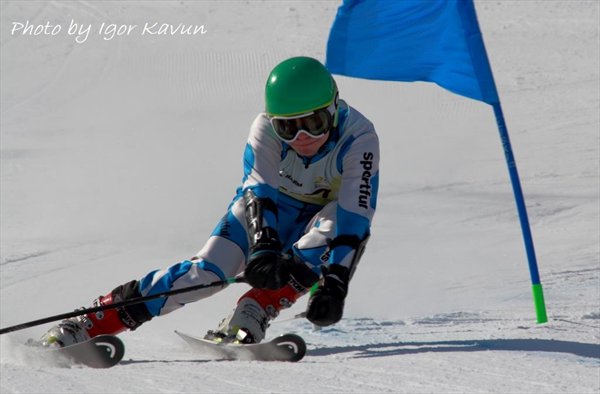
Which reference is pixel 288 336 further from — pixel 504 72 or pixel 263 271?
pixel 504 72

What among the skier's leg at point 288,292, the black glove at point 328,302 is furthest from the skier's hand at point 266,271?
the skier's leg at point 288,292

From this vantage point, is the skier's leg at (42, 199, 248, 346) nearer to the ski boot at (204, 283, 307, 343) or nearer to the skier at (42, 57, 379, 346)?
the skier at (42, 57, 379, 346)

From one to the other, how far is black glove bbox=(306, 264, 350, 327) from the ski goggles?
0.71m

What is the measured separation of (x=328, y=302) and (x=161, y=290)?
0.94m

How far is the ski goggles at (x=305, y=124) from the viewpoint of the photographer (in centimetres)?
530

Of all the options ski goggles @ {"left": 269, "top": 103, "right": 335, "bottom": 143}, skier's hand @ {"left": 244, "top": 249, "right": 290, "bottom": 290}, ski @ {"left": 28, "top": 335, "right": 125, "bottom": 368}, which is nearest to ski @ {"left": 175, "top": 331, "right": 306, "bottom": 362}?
skier's hand @ {"left": 244, "top": 249, "right": 290, "bottom": 290}

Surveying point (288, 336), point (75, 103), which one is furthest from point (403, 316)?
point (75, 103)

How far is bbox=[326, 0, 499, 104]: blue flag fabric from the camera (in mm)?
6480

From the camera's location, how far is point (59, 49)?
15305 millimetres

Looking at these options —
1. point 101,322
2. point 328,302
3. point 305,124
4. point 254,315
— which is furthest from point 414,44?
point 101,322

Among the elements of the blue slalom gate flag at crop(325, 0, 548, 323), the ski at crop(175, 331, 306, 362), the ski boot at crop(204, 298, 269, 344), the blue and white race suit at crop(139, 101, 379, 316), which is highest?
the blue slalom gate flag at crop(325, 0, 548, 323)

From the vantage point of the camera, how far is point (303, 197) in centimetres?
593

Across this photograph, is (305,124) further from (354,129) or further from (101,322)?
(101,322)

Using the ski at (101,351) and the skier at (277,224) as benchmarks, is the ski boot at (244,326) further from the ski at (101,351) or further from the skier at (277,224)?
the ski at (101,351)
